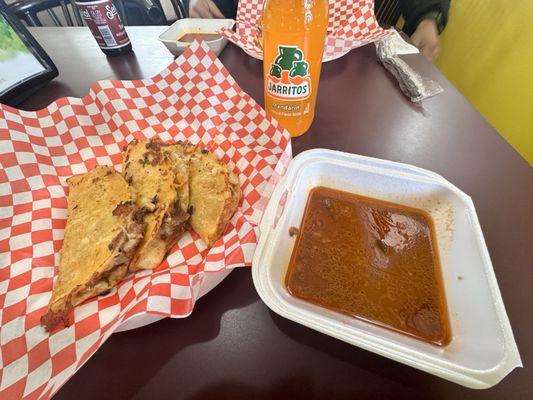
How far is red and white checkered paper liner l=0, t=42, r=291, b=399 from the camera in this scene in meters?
0.71

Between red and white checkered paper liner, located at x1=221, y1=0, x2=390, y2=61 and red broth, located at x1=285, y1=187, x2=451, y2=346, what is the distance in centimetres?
131

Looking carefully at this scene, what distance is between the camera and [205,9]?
103 inches

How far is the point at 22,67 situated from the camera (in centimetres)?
152

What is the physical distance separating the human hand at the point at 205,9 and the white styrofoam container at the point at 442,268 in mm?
2300

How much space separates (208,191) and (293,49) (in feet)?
2.10

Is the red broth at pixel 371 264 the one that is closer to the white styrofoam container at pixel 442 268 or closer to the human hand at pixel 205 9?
the white styrofoam container at pixel 442 268

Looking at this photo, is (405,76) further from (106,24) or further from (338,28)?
(106,24)

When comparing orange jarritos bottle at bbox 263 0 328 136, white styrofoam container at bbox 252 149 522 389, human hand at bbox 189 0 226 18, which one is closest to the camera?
white styrofoam container at bbox 252 149 522 389

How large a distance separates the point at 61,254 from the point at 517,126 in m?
3.07

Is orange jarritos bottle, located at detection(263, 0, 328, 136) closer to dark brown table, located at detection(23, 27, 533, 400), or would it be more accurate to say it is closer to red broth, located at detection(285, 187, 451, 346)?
dark brown table, located at detection(23, 27, 533, 400)

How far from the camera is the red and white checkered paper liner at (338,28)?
1.89 meters

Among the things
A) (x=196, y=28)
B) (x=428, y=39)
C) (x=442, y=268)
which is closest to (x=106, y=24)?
(x=196, y=28)

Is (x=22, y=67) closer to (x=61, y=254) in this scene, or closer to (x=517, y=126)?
(x=61, y=254)

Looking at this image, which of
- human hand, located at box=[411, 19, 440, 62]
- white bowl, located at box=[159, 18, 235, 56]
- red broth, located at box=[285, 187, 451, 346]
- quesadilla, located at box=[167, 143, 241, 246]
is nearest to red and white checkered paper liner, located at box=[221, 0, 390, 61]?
white bowl, located at box=[159, 18, 235, 56]
